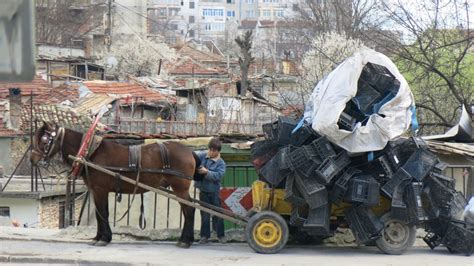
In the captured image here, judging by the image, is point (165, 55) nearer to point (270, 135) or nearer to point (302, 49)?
point (302, 49)

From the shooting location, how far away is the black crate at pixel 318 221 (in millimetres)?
8781

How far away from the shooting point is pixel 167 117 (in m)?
33.9

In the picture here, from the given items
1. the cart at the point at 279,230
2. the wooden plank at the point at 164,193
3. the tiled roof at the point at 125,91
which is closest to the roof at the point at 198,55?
the tiled roof at the point at 125,91

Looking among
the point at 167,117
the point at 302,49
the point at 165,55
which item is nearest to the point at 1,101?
the point at 167,117

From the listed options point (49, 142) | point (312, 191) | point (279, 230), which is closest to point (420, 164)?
point (312, 191)

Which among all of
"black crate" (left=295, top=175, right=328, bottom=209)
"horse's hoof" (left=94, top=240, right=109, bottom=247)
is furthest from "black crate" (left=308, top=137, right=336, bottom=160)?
"horse's hoof" (left=94, top=240, right=109, bottom=247)

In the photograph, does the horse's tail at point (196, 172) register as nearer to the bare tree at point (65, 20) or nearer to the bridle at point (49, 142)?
the bridle at point (49, 142)

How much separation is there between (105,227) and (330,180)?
361 centimetres

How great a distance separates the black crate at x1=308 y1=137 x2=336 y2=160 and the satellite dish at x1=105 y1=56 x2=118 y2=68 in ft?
153

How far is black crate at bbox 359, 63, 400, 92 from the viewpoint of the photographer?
9.23 meters

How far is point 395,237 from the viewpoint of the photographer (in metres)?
9.17

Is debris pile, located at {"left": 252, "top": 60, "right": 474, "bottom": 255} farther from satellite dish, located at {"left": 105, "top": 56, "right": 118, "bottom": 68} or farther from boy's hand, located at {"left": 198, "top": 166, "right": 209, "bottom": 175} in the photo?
satellite dish, located at {"left": 105, "top": 56, "right": 118, "bottom": 68}

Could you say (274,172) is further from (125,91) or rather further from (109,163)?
(125,91)

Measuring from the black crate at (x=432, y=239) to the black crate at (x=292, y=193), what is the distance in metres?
2.13
